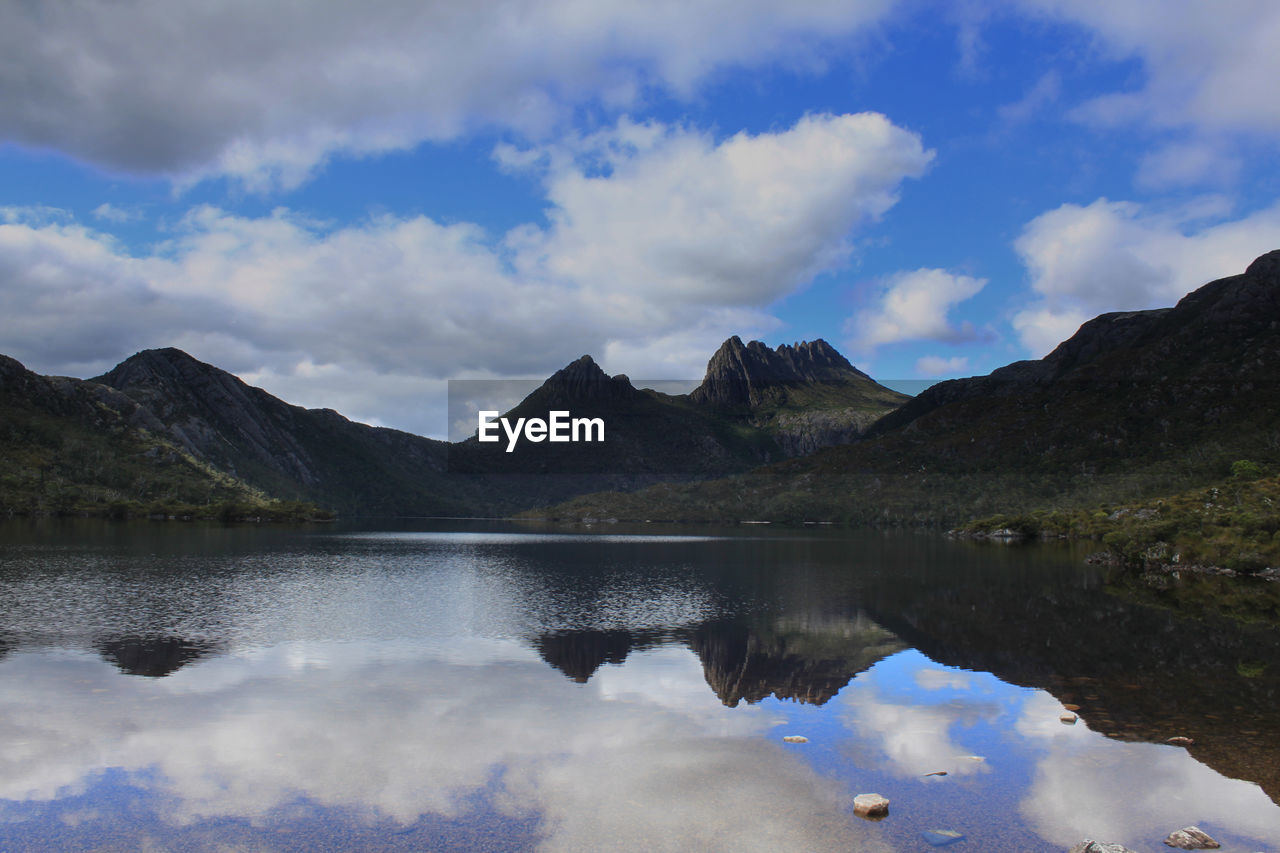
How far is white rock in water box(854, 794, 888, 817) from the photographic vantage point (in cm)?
1772

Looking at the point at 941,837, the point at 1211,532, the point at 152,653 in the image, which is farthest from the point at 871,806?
the point at 1211,532

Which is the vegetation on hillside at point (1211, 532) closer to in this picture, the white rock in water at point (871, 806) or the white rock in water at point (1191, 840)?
the white rock in water at point (1191, 840)

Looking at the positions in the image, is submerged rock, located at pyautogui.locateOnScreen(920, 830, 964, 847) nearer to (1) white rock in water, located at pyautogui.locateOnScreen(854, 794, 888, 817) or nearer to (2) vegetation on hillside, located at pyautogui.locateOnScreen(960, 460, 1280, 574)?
(1) white rock in water, located at pyautogui.locateOnScreen(854, 794, 888, 817)

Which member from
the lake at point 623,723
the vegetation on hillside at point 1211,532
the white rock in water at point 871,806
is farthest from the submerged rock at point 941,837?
the vegetation on hillside at point 1211,532

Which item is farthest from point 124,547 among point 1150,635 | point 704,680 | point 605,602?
Answer: point 1150,635

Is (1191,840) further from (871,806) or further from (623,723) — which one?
(623,723)

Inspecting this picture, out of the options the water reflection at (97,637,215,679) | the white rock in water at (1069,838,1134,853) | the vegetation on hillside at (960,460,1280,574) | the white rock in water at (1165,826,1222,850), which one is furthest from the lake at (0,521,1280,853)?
the vegetation on hillside at (960,460,1280,574)

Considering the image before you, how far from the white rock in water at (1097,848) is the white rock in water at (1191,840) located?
4.59ft

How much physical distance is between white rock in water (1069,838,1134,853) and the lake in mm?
860

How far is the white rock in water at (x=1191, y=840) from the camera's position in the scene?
16.0 meters

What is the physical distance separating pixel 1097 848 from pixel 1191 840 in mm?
3005

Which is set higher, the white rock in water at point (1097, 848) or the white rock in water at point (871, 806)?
the white rock in water at point (1097, 848)

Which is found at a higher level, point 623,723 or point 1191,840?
point 1191,840

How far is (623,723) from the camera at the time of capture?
2589 cm
